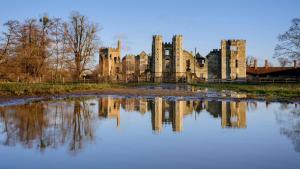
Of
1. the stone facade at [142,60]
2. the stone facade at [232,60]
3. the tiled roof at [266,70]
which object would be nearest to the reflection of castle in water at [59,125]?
the stone facade at [232,60]

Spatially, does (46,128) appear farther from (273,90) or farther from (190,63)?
(190,63)

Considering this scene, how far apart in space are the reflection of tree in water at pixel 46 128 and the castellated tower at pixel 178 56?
203 feet

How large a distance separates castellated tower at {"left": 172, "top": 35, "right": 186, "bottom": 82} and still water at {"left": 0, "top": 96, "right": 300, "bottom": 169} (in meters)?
62.2

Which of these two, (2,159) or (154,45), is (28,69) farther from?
(2,159)

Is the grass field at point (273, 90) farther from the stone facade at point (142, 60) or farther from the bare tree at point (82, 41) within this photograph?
the stone facade at point (142, 60)

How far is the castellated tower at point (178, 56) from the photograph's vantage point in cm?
7862

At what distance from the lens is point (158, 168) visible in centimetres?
758

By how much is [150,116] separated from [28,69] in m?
34.9

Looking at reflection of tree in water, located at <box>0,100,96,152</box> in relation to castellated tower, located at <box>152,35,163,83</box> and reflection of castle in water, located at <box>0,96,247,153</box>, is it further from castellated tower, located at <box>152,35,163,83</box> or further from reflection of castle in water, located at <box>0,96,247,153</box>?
castellated tower, located at <box>152,35,163,83</box>

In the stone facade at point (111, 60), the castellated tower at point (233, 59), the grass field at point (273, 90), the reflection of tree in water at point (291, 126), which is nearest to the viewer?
the reflection of tree in water at point (291, 126)

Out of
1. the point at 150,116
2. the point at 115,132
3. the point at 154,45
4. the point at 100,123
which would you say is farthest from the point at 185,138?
the point at 154,45

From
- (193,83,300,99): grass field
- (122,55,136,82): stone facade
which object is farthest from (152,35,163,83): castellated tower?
(193,83,300,99): grass field

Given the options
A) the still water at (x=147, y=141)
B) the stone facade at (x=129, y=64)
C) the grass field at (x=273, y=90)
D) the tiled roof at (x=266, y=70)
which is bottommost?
the still water at (x=147, y=141)

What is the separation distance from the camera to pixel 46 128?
1260cm
